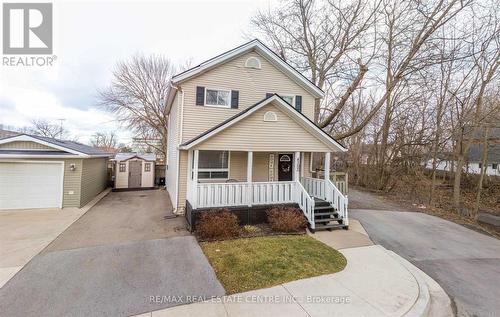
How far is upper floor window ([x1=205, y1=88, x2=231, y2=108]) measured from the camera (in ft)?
30.8

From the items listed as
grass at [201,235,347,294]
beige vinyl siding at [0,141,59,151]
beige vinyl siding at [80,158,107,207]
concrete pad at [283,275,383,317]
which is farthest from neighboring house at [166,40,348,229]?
beige vinyl siding at [0,141,59,151]

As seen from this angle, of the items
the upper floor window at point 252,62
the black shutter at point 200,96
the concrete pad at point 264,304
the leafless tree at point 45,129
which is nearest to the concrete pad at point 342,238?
the concrete pad at point 264,304

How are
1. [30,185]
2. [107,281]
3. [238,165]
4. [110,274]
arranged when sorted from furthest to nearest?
[238,165] < [30,185] < [110,274] < [107,281]

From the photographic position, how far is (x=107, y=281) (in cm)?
425

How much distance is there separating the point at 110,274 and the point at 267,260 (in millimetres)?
3353

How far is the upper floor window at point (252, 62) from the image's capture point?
32.2 feet

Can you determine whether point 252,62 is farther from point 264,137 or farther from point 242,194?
point 242,194

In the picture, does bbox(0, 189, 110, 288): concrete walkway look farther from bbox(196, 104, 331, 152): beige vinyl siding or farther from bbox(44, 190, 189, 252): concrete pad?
bbox(196, 104, 331, 152): beige vinyl siding

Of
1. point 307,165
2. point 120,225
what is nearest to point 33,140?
point 120,225

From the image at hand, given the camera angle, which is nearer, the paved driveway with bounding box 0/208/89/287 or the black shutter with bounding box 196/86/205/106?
the paved driveway with bounding box 0/208/89/287

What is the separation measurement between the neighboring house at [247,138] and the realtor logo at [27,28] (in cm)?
505

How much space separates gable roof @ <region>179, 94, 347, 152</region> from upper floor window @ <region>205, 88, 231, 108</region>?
1.68 metres

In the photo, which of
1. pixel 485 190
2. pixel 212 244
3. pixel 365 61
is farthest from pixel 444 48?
pixel 212 244

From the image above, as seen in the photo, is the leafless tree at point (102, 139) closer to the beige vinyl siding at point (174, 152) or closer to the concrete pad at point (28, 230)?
the beige vinyl siding at point (174, 152)
